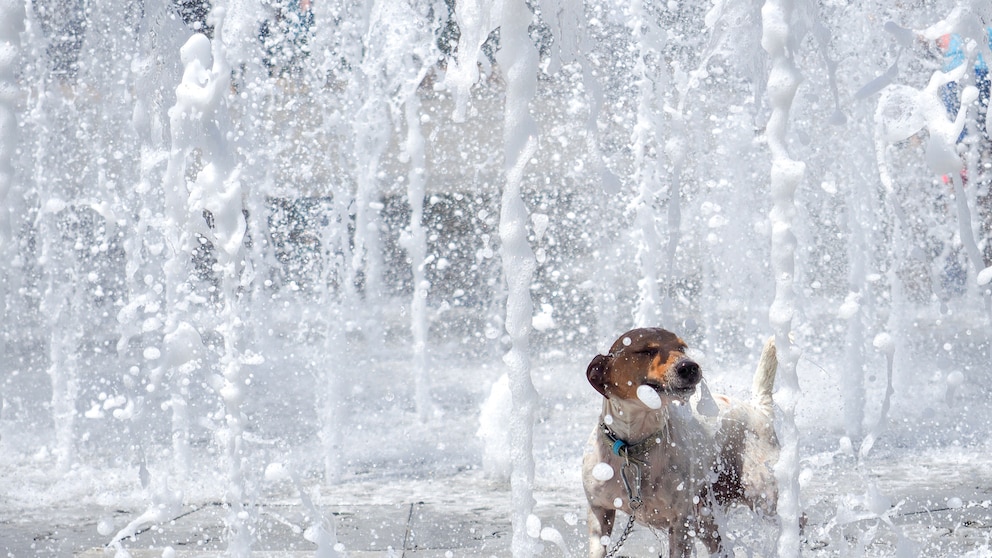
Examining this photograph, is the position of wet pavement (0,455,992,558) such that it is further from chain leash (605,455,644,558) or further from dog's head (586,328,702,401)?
dog's head (586,328,702,401)

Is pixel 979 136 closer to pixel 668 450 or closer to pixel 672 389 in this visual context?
pixel 668 450

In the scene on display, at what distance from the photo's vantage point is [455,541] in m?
3.54

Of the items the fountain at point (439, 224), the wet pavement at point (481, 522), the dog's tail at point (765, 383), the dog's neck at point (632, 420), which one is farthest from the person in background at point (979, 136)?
the dog's neck at point (632, 420)

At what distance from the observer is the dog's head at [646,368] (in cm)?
236

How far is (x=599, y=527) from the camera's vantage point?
2.66m

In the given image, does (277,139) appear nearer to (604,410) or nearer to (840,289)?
(840,289)

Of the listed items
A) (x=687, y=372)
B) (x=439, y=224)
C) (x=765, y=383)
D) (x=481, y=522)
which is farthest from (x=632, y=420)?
(x=439, y=224)

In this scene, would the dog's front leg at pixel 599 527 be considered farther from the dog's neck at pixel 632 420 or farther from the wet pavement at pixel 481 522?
the dog's neck at pixel 632 420

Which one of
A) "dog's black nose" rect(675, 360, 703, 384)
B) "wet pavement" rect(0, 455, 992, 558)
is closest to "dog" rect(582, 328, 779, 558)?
"dog's black nose" rect(675, 360, 703, 384)

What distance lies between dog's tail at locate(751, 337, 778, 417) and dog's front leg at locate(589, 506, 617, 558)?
0.55 m

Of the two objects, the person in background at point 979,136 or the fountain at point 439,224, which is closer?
the fountain at point 439,224

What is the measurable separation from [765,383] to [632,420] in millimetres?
605

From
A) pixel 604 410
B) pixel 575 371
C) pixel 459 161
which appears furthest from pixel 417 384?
pixel 459 161

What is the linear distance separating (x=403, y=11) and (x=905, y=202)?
448 centimetres
